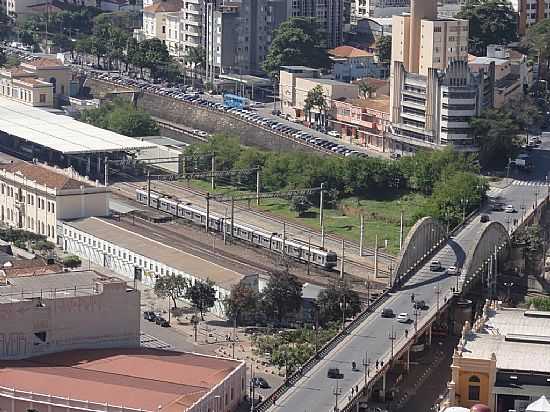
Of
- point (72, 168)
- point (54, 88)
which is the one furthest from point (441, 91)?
point (54, 88)

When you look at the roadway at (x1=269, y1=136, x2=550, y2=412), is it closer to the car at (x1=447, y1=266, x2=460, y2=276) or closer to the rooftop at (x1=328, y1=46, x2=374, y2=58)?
the car at (x1=447, y1=266, x2=460, y2=276)

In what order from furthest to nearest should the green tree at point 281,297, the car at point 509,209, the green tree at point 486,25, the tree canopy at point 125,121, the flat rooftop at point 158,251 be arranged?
the green tree at point 486,25 → the tree canopy at point 125,121 → the car at point 509,209 → the flat rooftop at point 158,251 → the green tree at point 281,297

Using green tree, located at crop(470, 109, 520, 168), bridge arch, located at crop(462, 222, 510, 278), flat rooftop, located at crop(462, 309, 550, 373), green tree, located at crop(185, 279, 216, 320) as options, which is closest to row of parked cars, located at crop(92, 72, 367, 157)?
green tree, located at crop(470, 109, 520, 168)

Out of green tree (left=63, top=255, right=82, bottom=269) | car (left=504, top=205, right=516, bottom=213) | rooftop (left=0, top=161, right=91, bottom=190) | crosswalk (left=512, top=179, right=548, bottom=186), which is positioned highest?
rooftop (left=0, top=161, right=91, bottom=190)

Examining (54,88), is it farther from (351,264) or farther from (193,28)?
(351,264)

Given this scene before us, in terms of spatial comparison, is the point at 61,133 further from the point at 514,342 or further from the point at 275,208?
the point at 514,342

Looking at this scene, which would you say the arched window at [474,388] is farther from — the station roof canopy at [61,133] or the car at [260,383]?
the station roof canopy at [61,133]

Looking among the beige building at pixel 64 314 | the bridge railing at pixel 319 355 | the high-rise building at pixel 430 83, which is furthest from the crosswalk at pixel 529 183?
the beige building at pixel 64 314
